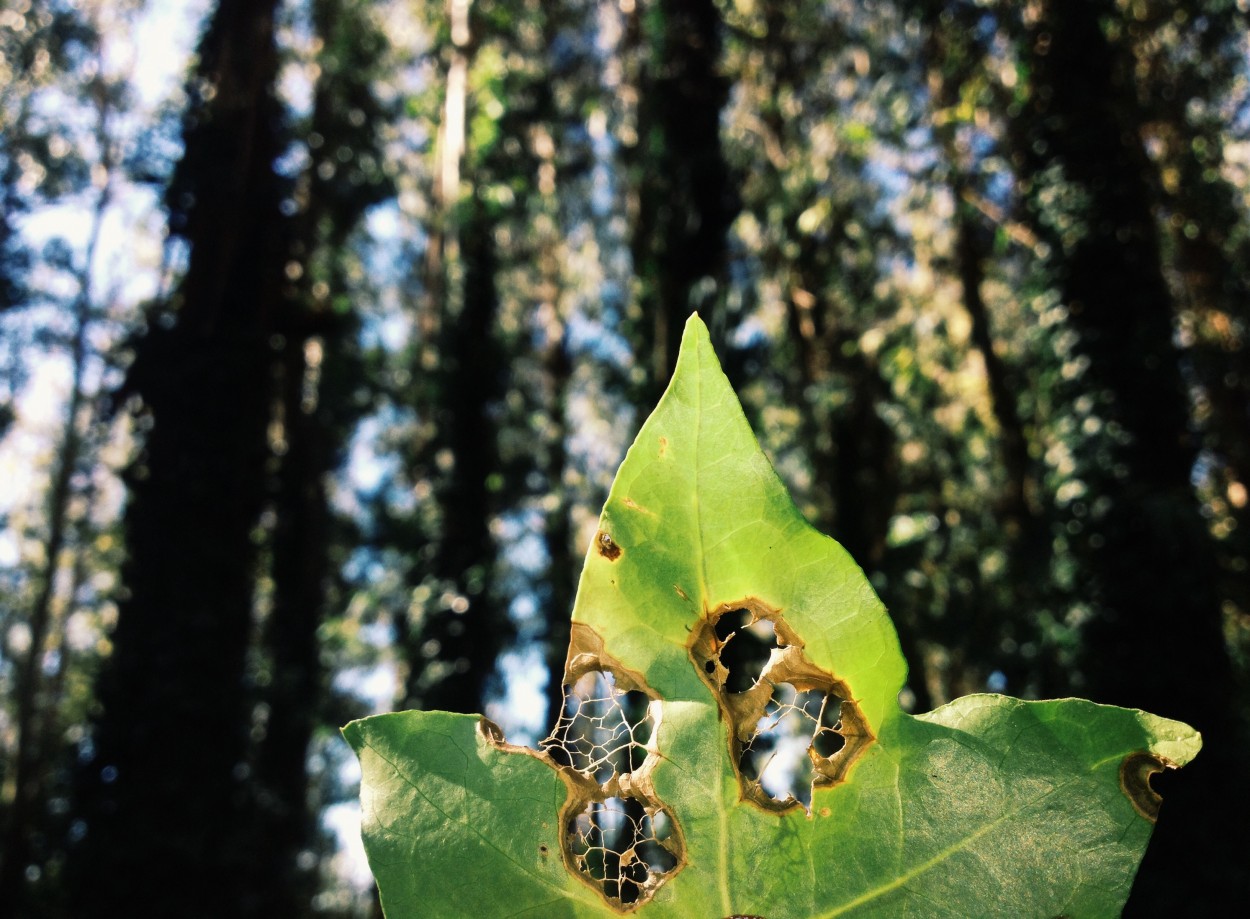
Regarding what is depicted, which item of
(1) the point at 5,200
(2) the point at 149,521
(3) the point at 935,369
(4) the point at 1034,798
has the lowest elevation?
(4) the point at 1034,798

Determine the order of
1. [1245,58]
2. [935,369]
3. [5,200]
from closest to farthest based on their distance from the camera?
1. [1245,58]
2. [935,369]
3. [5,200]

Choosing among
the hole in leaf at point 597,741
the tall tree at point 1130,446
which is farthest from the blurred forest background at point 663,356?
the hole in leaf at point 597,741

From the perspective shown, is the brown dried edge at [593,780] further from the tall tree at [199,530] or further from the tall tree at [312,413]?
the tall tree at [312,413]

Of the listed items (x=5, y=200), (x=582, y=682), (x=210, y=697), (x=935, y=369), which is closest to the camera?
(x=582, y=682)

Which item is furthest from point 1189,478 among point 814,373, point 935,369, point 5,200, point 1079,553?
point 5,200

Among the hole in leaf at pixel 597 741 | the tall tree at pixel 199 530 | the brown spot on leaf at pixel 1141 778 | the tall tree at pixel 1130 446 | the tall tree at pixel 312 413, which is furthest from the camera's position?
A: the tall tree at pixel 312 413

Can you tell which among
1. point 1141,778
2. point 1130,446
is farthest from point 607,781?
point 1130,446

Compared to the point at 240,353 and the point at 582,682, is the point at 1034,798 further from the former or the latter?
the point at 240,353
